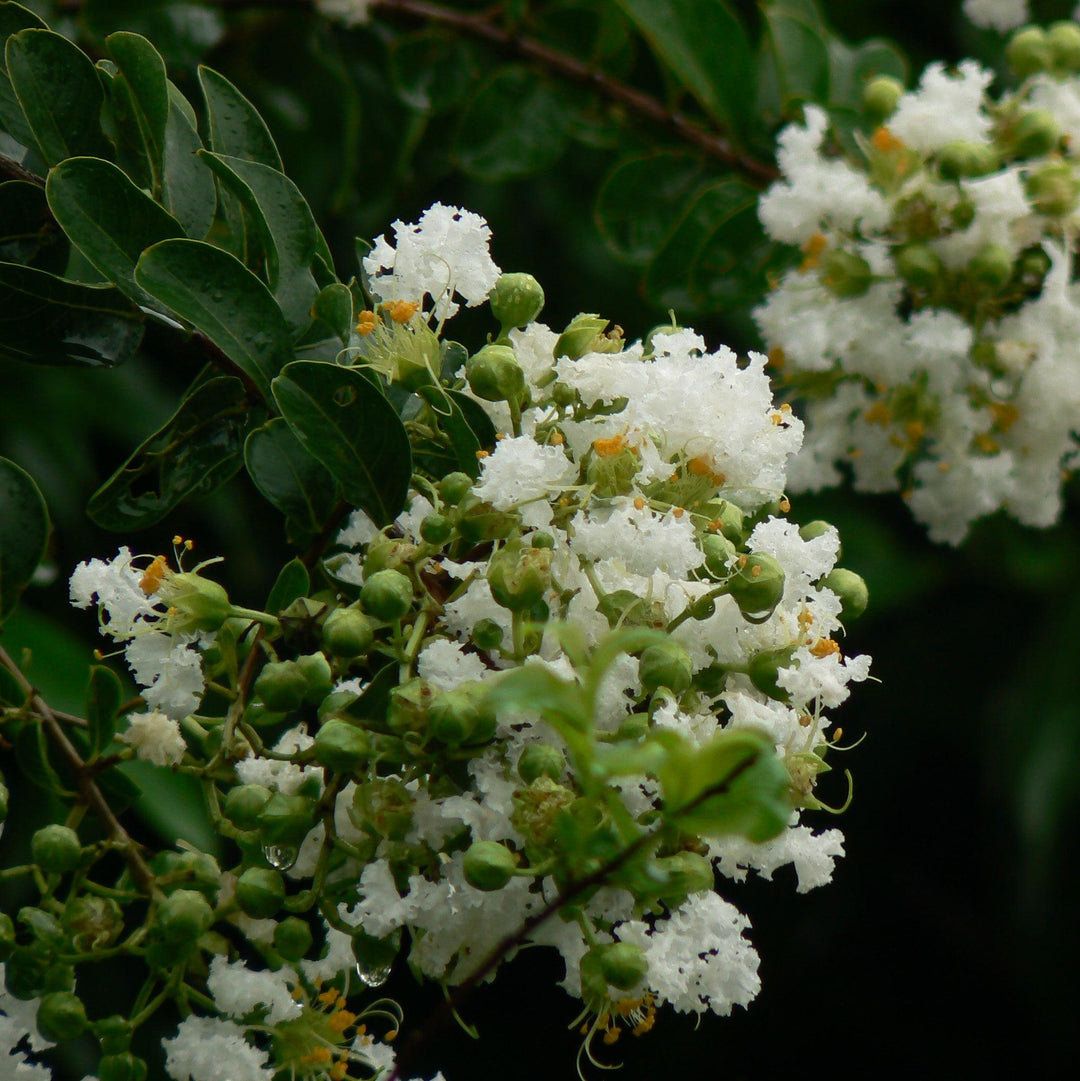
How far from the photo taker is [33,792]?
1633 mm

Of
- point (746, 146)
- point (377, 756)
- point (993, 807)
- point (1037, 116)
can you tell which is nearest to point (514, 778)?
point (377, 756)

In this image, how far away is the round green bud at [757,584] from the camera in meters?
0.86

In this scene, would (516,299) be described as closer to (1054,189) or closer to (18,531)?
(18,531)

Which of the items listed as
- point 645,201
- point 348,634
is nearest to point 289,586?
point 348,634

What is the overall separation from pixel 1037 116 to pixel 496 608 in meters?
0.99

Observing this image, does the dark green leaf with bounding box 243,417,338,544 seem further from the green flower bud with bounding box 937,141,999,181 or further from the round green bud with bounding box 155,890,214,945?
the green flower bud with bounding box 937,141,999,181

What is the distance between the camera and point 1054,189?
1483 millimetres

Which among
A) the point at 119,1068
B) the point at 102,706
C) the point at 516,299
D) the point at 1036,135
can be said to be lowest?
the point at 119,1068

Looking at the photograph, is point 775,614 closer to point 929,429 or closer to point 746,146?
point 929,429

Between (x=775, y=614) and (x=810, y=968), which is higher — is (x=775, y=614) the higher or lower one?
the higher one

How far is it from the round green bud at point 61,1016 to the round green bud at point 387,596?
34cm

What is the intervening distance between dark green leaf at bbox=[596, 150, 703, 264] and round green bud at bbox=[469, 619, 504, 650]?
101cm

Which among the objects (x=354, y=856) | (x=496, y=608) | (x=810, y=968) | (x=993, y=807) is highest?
(x=496, y=608)

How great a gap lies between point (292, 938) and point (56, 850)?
17 centimetres
